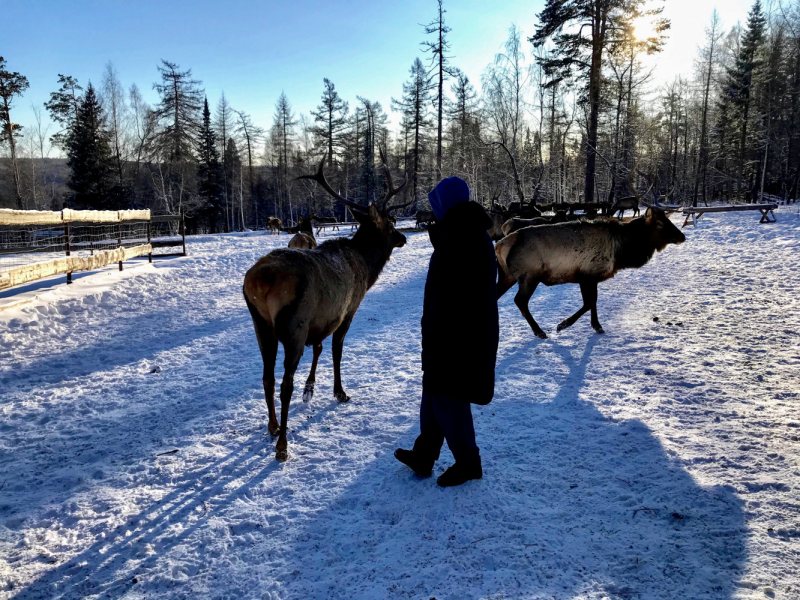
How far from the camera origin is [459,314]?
2.75m

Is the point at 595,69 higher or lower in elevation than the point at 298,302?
higher

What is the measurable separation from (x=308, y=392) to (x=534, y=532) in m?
2.82

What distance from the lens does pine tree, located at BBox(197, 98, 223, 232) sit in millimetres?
41406

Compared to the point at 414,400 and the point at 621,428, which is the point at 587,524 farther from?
the point at 414,400

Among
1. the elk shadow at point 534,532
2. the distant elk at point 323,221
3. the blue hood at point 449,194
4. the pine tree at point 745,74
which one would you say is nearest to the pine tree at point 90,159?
the distant elk at point 323,221

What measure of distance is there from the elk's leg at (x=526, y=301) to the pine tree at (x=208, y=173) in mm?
40493

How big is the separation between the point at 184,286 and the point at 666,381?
10908 millimetres

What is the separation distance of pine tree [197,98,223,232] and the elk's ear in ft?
133

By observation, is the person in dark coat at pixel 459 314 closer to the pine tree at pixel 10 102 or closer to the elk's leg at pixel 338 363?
the elk's leg at pixel 338 363

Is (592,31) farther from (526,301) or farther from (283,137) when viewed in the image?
(283,137)

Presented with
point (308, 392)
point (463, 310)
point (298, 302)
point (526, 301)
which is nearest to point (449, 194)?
point (463, 310)

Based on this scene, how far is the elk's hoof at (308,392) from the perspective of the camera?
181 inches

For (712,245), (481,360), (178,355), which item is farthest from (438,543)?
(712,245)

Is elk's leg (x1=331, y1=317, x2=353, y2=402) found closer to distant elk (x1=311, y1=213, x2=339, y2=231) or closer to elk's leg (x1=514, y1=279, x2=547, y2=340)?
elk's leg (x1=514, y1=279, x2=547, y2=340)
